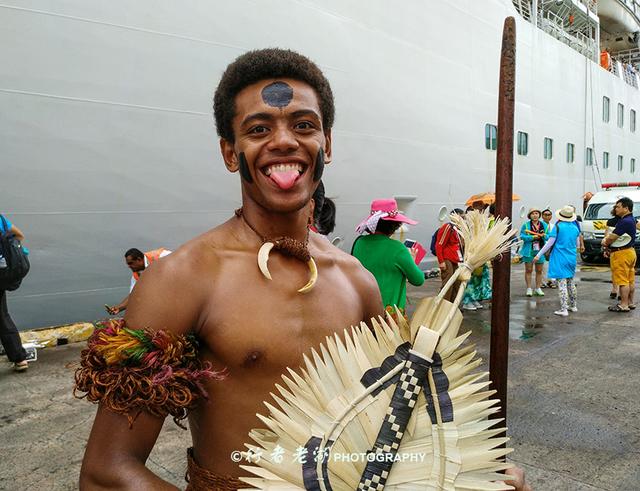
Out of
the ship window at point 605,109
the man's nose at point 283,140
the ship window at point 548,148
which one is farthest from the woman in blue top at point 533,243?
the ship window at point 605,109

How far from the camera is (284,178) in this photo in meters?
1.23

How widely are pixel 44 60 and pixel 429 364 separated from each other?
6370 millimetres

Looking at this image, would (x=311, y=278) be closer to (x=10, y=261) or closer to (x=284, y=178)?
(x=284, y=178)

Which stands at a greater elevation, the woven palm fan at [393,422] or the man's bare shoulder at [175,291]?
the man's bare shoulder at [175,291]

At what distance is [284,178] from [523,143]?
47.4 ft

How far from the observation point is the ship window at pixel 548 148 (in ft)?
50.5

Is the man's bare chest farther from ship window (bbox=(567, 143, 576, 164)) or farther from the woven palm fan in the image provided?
ship window (bbox=(567, 143, 576, 164))

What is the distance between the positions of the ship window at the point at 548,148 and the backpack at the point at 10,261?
47.8ft

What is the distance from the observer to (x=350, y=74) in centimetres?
905

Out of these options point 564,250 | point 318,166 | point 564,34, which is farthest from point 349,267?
point 564,34

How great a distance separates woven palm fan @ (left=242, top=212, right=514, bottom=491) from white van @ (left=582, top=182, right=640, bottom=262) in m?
13.8

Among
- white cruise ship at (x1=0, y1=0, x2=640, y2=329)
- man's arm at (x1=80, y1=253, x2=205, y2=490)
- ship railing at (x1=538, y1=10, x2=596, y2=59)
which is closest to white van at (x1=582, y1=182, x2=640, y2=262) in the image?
white cruise ship at (x1=0, y1=0, x2=640, y2=329)

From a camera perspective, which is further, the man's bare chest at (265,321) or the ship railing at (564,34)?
the ship railing at (564,34)

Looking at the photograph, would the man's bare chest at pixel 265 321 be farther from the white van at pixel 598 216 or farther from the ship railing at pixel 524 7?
the ship railing at pixel 524 7
